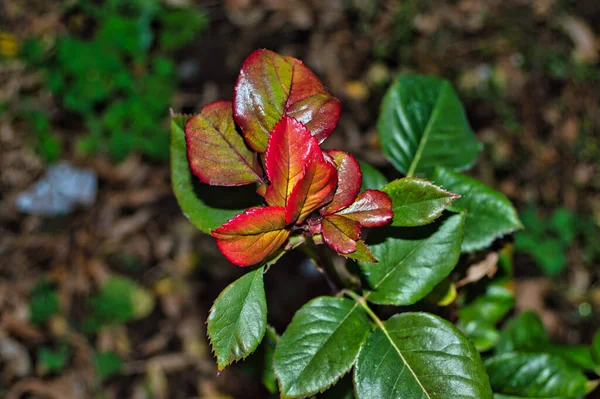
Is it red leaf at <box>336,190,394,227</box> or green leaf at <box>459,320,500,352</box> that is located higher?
red leaf at <box>336,190,394,227</box>

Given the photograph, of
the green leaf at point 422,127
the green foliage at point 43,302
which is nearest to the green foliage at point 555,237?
the green leaf at point 422,127

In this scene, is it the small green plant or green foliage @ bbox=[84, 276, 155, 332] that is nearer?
the small green plant

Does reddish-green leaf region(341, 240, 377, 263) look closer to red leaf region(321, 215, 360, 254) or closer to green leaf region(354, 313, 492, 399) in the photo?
red leaf region(321, 215, 360, 254)

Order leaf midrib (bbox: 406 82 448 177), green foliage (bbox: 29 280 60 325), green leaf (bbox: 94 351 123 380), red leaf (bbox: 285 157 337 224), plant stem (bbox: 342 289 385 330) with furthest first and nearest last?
green foliage (bbox: 29 280 60 325)
green leaf (bbox: 94 351 123 380)
leaf midrib (bbox: 406 82 448 177)
plant stem (bbox: 342 289 385 330)
red leaf (bbox: 285 157 337 224)

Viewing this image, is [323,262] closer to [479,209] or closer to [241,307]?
[241,307]

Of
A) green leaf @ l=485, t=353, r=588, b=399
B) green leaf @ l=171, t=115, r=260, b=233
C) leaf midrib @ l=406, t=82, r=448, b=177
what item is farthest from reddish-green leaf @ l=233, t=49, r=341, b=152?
green leaf @ l=485, t=353, r=588, b=399

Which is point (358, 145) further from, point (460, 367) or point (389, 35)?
point (460, 367)
